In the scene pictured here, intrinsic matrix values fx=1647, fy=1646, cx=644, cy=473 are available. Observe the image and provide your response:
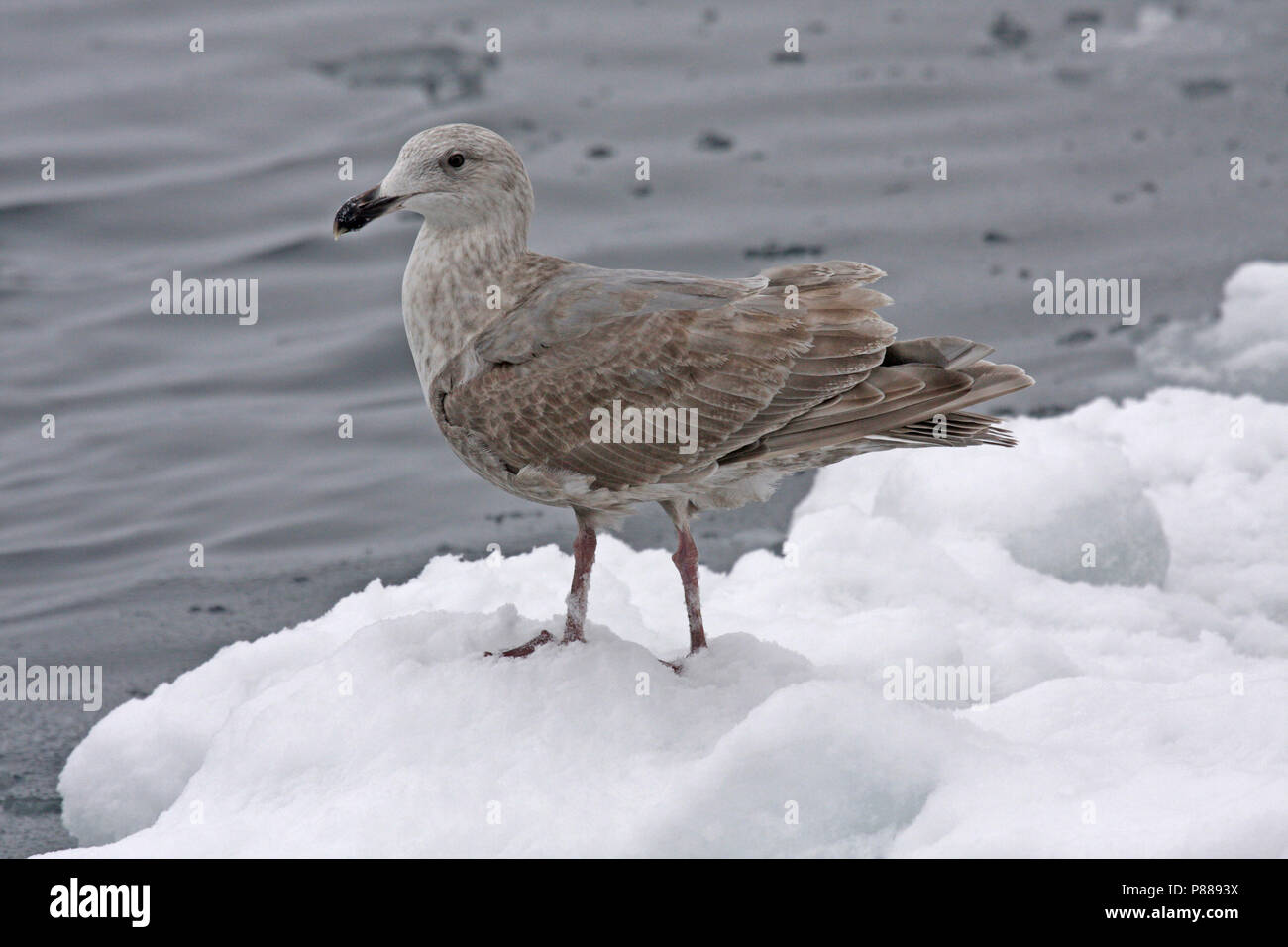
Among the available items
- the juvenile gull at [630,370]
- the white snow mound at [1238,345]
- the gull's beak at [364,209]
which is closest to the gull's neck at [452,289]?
the juvenile gull at [630,370]

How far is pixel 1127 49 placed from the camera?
46.2ft

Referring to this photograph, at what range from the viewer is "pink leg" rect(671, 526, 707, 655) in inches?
217

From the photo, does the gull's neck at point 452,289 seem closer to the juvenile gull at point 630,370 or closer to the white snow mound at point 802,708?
the juvenile gull at point 630,370

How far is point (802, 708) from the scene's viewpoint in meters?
4.73

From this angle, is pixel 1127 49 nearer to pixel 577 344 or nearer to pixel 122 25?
pixel 122 25

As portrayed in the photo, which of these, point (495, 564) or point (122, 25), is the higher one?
point (122, 25)

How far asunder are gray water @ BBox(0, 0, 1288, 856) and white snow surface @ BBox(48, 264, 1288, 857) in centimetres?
99

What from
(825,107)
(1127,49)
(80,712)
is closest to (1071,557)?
(80,712)

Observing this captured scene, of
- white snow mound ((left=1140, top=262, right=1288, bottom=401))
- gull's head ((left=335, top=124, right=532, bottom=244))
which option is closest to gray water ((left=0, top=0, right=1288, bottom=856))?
white snow mound ((left=1140, top=262, right=1288, bottom=401))

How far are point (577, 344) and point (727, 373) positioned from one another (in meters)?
0.49

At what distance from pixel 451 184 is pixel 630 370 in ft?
2.92

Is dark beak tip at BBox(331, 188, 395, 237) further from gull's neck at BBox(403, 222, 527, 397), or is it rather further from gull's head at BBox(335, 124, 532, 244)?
gull's neck at BBox(403, 222, 527, 397)

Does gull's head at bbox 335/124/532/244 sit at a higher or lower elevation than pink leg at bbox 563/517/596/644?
higher

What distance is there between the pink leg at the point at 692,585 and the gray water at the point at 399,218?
2.42m
